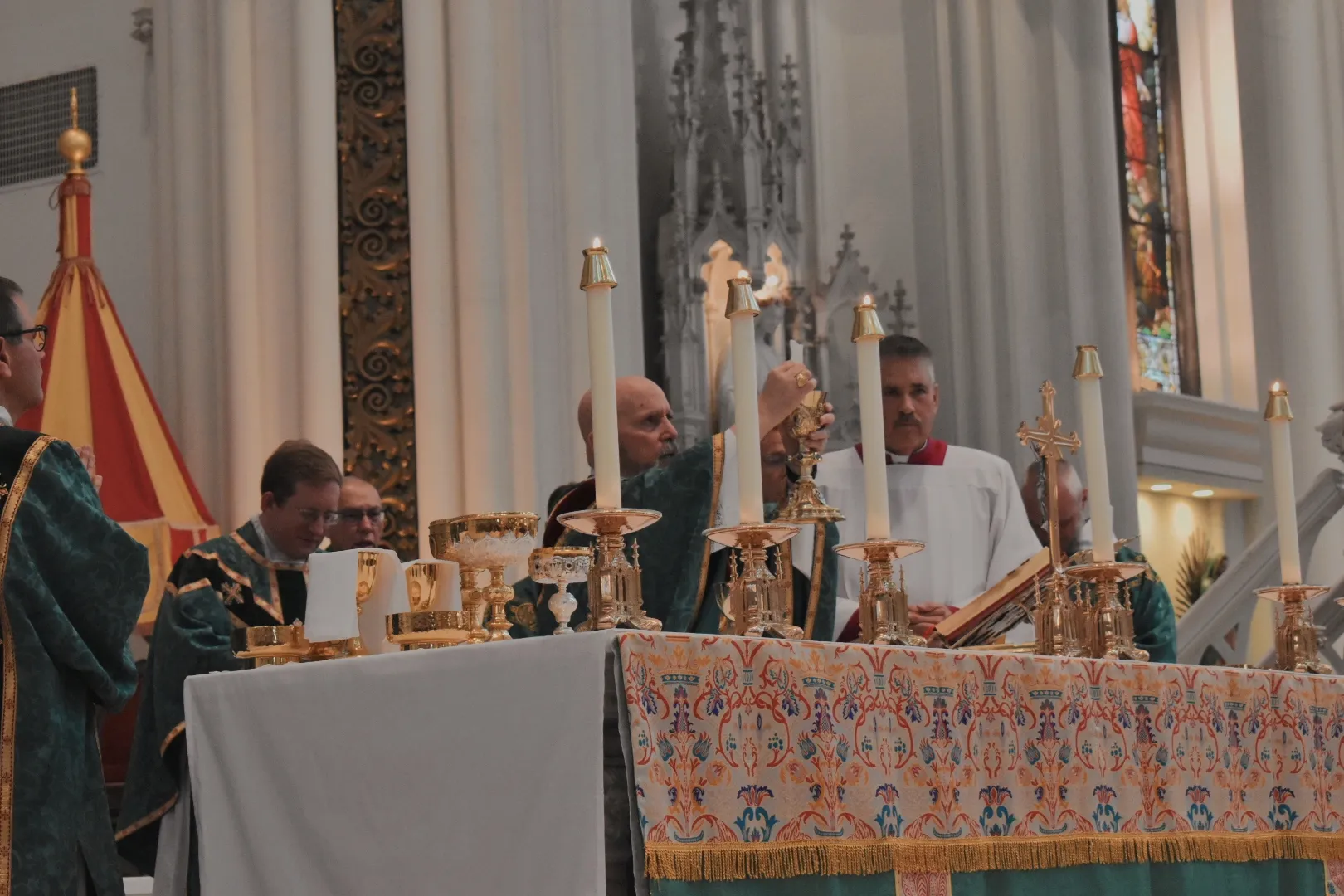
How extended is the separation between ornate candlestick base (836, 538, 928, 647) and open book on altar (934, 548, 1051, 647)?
0.22 m

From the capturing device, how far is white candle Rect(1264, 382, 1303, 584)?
384 cm

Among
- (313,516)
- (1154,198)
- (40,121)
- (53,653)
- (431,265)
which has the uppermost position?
(1154,198)

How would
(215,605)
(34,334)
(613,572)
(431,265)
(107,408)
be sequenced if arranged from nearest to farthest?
(613,572), (34,334), (215,605), (107,408), (431,265)

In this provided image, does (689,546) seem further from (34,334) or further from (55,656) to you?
Result: (34,334)

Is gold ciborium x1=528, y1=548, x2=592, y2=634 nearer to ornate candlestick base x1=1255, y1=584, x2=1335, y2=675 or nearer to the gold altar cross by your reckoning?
the gold altar cross

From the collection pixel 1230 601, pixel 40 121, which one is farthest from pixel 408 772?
pixel 40 121

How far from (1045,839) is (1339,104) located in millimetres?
6585

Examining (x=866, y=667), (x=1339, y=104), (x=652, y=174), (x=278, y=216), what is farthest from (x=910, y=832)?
(x=1339, y=104)

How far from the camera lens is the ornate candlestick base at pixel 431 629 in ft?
10.2

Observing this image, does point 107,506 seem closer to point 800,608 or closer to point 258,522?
point 258,522

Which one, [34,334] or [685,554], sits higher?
[34,334]

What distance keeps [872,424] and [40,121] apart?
5.67 m

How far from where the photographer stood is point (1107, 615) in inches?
142

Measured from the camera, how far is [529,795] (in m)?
2.67
